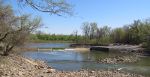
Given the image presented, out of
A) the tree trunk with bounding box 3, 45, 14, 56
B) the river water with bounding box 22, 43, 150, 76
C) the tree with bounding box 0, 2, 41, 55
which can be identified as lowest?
the river water with bounding box 22, 43, 150, 76

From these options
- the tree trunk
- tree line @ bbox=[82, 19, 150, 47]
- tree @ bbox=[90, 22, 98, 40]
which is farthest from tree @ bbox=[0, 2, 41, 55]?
tree @ bbox=[90, 22, 98, 40]

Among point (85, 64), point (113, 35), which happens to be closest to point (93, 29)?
point (113, 35)

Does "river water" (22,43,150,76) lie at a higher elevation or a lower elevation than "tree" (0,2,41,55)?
lower

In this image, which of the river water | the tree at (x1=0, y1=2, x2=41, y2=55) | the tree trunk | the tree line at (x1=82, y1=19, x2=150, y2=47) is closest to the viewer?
the tree at (x1=0, y1=2, x2=41, y2=55)

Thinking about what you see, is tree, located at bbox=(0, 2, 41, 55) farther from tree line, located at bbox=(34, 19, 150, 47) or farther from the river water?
tree line, located at bbox=(34, 19, 150, 47)

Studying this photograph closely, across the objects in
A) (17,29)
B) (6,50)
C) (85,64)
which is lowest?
(85,64)

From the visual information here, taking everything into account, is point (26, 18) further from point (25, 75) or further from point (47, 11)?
point (47, 11)

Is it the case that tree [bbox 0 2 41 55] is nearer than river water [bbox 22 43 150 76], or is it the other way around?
tree [bbox 0 2 41 55]

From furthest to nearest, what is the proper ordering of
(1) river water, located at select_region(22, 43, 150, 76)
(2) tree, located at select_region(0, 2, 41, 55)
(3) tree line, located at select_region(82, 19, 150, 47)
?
(3) tree line, located at select_region(82, 19, 150, 47), (1) river water, located at select_region(22, 43, 150, 76), (2) tree, located at select_region(0, 2, 41, 55)

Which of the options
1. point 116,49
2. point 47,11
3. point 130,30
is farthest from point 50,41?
point 47,11

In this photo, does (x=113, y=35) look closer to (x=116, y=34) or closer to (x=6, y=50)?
(x=116, y=34)

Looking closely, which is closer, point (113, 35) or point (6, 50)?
point (6, 50)

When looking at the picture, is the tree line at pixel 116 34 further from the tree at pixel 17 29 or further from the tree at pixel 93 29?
the tree at pixel 17 29

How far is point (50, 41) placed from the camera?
175 m
